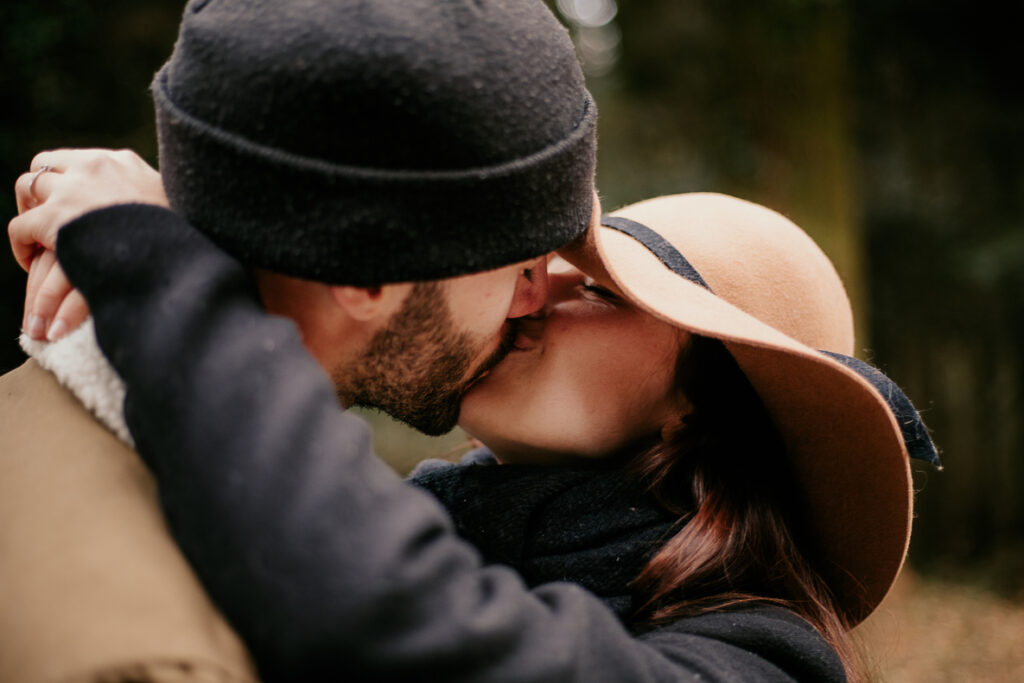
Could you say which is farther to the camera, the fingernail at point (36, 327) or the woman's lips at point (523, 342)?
the woman's lips at point (523, 342)

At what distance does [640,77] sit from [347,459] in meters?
3.61

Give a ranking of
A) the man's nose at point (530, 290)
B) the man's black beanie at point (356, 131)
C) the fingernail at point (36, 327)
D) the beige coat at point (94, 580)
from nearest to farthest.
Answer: the beige coat at point (94, 580), the man's black beanie at point (356, 131), the fingernail at point (36, 327), the man's nose at point (530, 290)

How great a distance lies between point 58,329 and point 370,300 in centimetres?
39

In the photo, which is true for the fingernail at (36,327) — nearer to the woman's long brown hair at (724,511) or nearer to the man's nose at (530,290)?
the man's nose at (530,290)

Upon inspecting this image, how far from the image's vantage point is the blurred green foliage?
9.57ft

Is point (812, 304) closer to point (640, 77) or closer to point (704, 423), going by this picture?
point (704, 423)

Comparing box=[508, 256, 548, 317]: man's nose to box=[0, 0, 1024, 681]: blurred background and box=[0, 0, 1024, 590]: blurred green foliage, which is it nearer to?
box=[0, 0, 1024, 681]: blurred background

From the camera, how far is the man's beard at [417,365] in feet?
3.85

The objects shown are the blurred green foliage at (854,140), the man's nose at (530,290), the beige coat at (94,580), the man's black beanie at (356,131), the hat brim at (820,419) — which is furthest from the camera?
the blurred green foliage at (854,140)

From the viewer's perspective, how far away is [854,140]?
554 centimetres

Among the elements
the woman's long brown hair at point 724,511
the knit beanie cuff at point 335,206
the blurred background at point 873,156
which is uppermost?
the knit beanie cuff at point 335,206

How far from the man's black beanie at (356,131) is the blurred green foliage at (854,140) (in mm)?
1971

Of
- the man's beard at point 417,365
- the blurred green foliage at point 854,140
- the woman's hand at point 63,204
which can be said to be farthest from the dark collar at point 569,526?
the blurred green foliage at point 854,140

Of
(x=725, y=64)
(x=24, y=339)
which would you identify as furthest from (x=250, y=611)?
(x=725, y=64)
